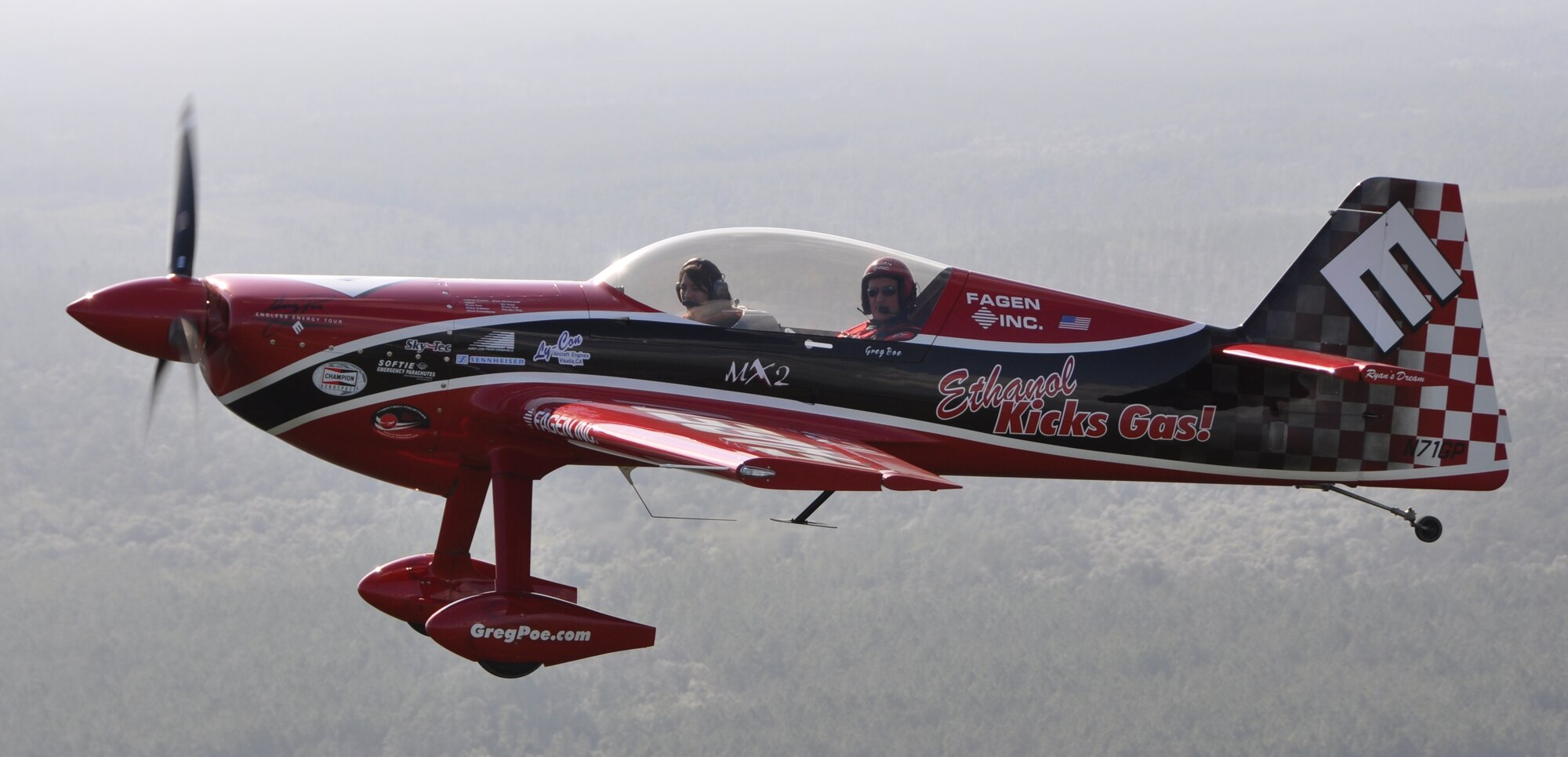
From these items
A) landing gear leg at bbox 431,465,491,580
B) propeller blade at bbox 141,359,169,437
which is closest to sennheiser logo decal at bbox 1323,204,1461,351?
landing gear leg at bbox 431,465,491,580

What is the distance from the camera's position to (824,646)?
116 metres

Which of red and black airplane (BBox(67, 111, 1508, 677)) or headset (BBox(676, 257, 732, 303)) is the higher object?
headset (BBox(676, 257, 732, 303))

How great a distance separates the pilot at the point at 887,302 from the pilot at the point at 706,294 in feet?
3.31

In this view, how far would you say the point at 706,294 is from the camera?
1293cm

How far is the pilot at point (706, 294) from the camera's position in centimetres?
1286

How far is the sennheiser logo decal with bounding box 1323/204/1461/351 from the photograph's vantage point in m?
14.3

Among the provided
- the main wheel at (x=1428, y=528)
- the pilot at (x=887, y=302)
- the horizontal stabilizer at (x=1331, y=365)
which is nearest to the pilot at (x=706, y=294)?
the pilot at (x=887, y=302)

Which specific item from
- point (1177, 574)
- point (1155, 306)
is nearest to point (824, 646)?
point (1177, 574)

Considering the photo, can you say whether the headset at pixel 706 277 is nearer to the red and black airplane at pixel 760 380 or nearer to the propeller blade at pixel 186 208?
the red and black airplane at pixel 760 380

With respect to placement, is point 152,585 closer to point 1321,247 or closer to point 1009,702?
point 1009,702

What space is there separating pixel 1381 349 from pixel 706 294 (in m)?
6.27

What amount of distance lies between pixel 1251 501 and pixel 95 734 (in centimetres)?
9776

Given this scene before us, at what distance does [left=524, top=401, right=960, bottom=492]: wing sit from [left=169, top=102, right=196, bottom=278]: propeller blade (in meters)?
3.16

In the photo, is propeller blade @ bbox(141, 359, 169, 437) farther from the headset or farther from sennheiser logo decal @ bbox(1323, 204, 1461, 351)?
sennheiser logo decal @ bbox(1323, 204, 1461, 351)
